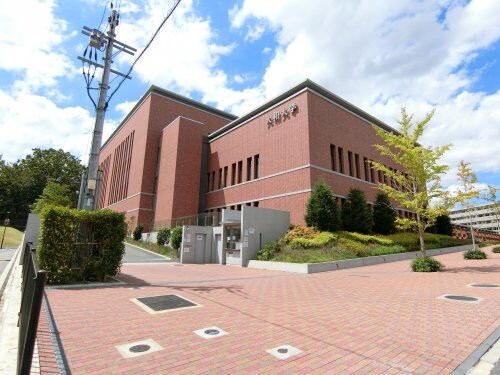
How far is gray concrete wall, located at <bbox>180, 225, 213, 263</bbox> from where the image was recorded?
72.7 feet

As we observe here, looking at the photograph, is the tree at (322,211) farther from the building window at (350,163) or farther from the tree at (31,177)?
the tree at (31,177)

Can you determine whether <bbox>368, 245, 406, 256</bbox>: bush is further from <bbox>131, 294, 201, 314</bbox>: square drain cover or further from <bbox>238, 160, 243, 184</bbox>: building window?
<bbox>238, 160, 243, 184</bbox>: building window

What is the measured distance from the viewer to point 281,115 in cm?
2812

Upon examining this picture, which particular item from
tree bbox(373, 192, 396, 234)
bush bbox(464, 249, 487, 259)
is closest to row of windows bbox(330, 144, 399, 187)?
tree bbox(373, 192, 396, 234)

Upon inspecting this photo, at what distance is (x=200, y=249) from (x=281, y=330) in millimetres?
18276

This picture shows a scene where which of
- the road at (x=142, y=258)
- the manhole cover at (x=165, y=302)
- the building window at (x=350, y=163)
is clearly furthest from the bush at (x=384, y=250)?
the manhole cover at (x=165, y=302)

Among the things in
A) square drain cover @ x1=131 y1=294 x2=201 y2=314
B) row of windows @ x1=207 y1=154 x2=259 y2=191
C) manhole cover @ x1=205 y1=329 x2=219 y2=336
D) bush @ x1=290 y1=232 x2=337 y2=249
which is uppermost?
row of windows @ x1=207 y1=154 x2=259 y2=191

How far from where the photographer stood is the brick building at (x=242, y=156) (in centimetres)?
2595

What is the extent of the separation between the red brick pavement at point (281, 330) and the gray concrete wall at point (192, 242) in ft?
42.7

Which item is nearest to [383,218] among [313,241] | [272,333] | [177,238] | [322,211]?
[322,211]

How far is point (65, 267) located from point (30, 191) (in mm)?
63610

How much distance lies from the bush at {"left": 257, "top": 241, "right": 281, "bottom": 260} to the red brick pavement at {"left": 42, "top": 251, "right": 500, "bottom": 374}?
9.81 m

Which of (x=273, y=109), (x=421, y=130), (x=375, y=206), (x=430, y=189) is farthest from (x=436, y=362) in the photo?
(x=273, y=109)

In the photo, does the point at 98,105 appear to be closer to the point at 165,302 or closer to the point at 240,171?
the point at 165,302
